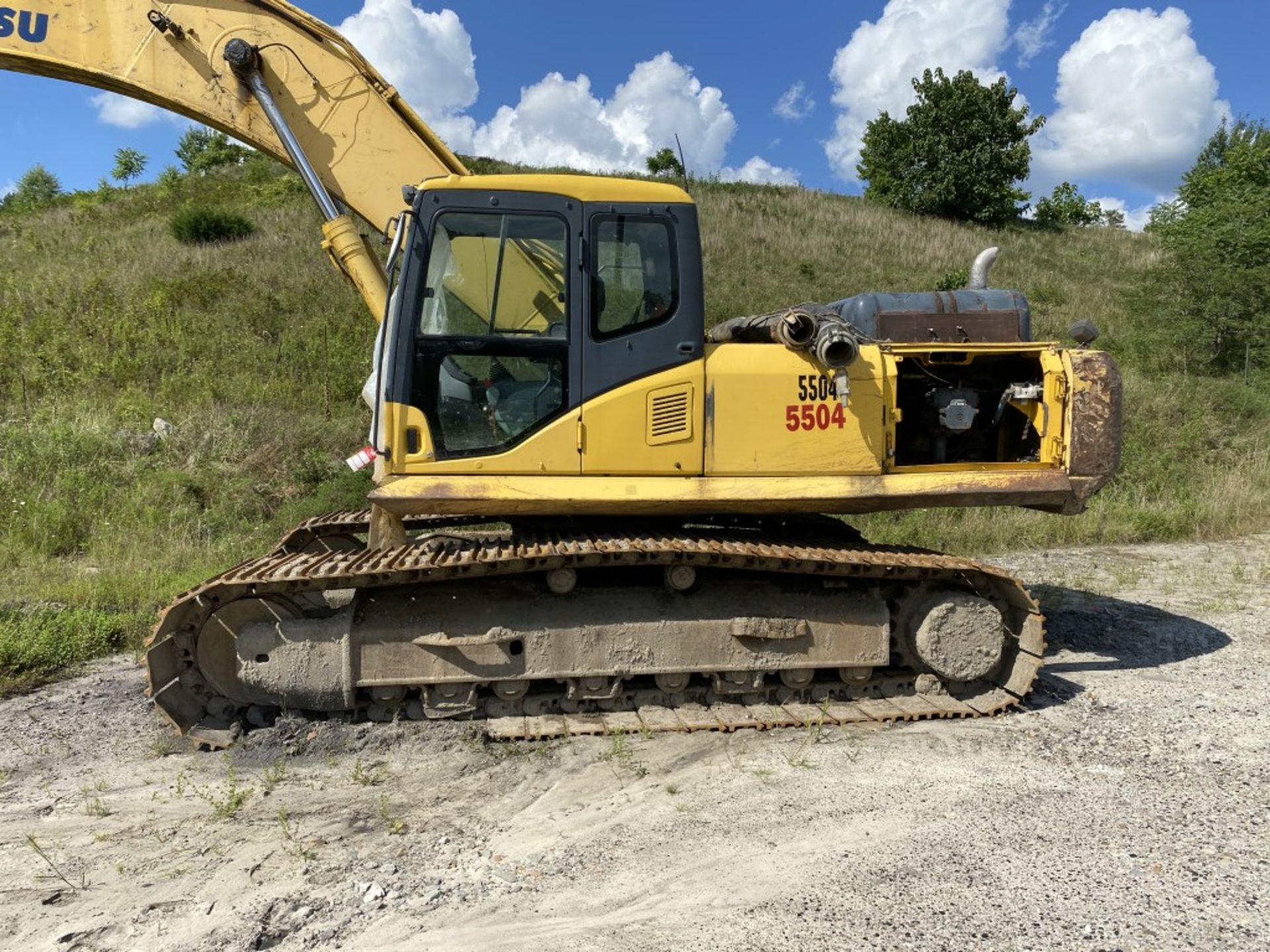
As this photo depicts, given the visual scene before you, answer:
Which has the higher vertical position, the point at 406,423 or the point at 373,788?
the point at 406,423

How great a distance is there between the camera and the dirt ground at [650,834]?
266 cm

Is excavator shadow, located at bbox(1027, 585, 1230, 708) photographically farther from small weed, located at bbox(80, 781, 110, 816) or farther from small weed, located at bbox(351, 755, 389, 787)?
small weed, located at bbox(80, 781, 110, 816)

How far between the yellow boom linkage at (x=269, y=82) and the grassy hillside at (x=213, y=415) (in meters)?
3.37

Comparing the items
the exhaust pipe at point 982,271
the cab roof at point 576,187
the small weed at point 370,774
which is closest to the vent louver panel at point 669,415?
the cab roof at point 576,187

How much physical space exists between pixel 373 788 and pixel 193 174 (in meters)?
27.7

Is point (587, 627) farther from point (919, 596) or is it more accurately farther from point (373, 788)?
point (919, 596)

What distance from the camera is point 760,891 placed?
2855mm

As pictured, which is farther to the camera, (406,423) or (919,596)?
(919,596)

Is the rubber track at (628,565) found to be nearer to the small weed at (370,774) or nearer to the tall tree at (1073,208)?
the small weed at (370,774)

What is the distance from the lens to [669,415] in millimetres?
4199

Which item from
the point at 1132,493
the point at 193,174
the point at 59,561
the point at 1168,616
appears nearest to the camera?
the point at 1168,616

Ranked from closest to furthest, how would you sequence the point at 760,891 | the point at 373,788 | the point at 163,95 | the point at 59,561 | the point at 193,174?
1. the point at 760,891
2. the point at 373,788
3. the point at 163,95
4. the point at 59,561
5. the point at 193,174

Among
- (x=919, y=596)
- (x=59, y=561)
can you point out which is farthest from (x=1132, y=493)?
(x=59, y=561)

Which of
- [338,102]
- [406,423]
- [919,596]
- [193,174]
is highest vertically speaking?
[193,174]
